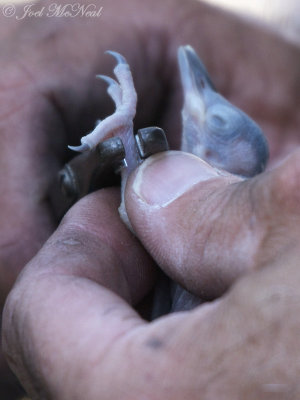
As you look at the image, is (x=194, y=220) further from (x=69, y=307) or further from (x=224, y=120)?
(x=224, y=120)

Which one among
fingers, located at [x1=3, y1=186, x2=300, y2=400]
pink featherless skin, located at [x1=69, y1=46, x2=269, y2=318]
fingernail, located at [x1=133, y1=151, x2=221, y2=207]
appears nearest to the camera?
fingers, located at [x1=3, y1=186, x2=300, y2=400]

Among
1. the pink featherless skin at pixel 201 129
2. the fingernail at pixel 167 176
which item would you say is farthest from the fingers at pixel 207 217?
the pink featherless skin at pixel 201 129

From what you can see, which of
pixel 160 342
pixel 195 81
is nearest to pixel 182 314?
pixel 160 342

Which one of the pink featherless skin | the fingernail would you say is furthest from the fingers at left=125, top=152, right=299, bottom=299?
the pink featherless skin

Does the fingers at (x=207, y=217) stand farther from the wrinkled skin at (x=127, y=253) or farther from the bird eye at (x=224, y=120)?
the bird eye at (x=224, y=120)

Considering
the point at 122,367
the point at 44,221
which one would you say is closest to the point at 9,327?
the point at 122,367

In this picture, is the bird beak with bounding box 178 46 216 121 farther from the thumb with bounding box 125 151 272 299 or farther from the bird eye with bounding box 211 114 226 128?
the thumb with bounding box 125 151 272 299

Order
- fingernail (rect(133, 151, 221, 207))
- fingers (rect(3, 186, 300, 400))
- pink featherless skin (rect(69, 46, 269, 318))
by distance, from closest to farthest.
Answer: fingers (rect(3, 186, 300, 400))
fingernail (rect(133, 151, 221, 207))
pink featherless skin (rect(69, 46, 269, 318))

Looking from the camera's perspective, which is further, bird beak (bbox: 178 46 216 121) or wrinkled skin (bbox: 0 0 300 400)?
bird beak (bbox: 178 46 216 121)

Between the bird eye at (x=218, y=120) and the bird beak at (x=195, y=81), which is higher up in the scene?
the bird beak at (x=195, y=81)
